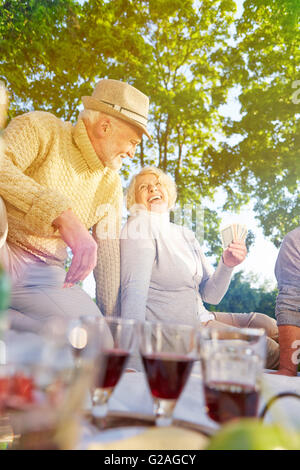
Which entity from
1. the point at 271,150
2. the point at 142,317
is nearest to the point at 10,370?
the point at 142,317

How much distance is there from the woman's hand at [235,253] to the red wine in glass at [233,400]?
1729mm

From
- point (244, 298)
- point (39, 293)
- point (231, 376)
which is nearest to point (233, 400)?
point (231, 376)

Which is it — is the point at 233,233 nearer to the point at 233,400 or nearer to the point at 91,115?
the point at 91,115

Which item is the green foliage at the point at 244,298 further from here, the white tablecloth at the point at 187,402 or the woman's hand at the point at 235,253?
the white tablecloth at the point at 187,402

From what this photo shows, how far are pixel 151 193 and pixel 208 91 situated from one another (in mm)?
4753

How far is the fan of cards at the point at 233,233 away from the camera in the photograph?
2.38 metres

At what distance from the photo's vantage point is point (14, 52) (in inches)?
231

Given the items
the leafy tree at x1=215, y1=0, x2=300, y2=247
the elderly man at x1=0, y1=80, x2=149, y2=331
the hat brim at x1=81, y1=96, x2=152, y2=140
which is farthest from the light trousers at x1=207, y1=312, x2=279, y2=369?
the leafy tree at x1=215, y1=0, x2=300, y2=247

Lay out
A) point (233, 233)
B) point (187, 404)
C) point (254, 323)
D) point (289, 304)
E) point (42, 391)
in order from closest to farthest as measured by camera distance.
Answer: point (42, 391) → point (187, 404) → point (289, 304) → point (233, 233) → point (254, 323)

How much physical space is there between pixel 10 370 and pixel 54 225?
3.95 ft

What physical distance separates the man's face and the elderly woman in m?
0.44

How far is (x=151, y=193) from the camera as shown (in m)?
2.79

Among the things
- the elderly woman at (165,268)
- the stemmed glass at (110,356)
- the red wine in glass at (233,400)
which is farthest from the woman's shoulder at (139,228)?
the red wine in glass at (233,400)

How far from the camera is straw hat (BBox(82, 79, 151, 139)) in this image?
7.20ft
